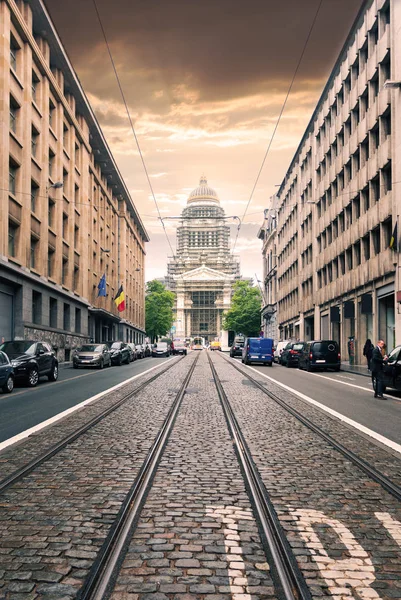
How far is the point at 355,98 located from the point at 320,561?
35.7m

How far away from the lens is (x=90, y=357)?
102 feet

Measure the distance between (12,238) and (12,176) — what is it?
3.09 metres

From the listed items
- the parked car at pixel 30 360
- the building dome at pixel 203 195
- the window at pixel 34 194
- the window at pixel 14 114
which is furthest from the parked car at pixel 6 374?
the building dome at pixel 203 195

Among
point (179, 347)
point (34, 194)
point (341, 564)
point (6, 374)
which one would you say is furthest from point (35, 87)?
point (179, 347)

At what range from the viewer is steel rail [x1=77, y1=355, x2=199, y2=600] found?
348 centimetres

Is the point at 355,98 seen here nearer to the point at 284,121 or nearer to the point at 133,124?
the point at 284,121

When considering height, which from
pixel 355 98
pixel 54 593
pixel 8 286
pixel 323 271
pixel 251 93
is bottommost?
pixel 54 593

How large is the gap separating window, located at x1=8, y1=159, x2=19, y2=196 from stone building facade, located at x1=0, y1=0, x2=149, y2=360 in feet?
0.18

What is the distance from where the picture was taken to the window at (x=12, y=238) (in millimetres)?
28156

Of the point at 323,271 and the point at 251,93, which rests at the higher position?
the point at 251,93

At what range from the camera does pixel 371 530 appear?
4562 mm

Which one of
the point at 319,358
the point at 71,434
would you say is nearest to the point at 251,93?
the point at 319,358

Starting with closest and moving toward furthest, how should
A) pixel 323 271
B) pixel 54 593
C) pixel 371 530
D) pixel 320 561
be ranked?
pixel 54 593 → pixel 320 561 → pixel 371 530 → pixel 323 271

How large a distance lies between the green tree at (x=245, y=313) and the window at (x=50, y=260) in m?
61.0
